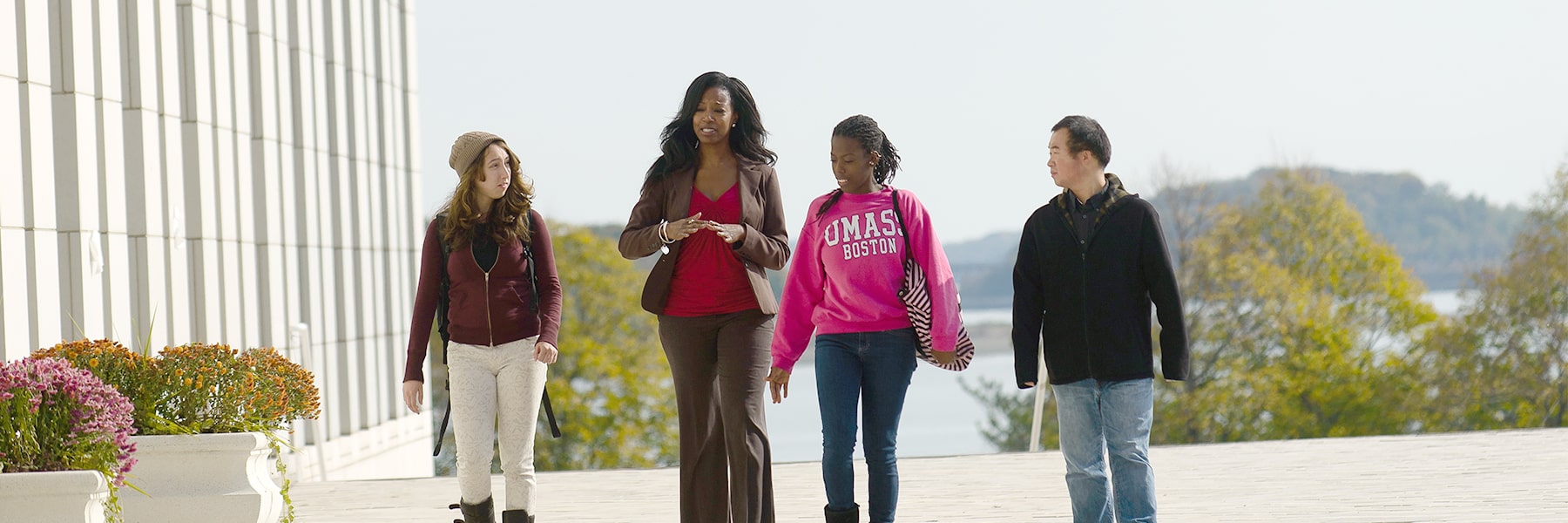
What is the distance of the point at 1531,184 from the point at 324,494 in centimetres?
4147

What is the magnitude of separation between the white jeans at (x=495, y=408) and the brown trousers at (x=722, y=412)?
1.88 ft

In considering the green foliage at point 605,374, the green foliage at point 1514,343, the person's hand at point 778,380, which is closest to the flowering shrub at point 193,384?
the person's hand at point 778,380

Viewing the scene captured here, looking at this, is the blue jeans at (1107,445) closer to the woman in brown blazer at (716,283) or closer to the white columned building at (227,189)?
the woman in brown blazer at (716,283)

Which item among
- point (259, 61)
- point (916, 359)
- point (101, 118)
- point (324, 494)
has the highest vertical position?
point (259, 61)

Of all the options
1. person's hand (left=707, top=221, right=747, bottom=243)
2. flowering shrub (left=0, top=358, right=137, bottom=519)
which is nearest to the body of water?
person's hand (left=707, top=221, right=747, bottom=243)

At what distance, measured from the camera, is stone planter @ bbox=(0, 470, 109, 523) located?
4.68 meters

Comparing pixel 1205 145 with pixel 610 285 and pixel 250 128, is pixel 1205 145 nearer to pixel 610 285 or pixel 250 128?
pixel 610 285

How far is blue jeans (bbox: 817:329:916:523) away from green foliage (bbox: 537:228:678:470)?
38.7 m

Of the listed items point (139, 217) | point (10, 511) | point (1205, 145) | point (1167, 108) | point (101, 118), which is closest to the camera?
point (10, 511)

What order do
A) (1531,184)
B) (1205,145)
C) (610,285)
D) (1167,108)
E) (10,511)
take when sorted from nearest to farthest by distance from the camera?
(10,511), (1531,184), (610,285), (1205,145), (1167,108)

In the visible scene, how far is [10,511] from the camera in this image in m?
4.70

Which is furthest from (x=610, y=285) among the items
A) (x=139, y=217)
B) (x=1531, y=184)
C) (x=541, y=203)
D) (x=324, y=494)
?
(x=324, y=494)

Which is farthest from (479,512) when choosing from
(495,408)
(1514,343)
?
(1514,343)

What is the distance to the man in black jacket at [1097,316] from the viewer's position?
490 centimetres
